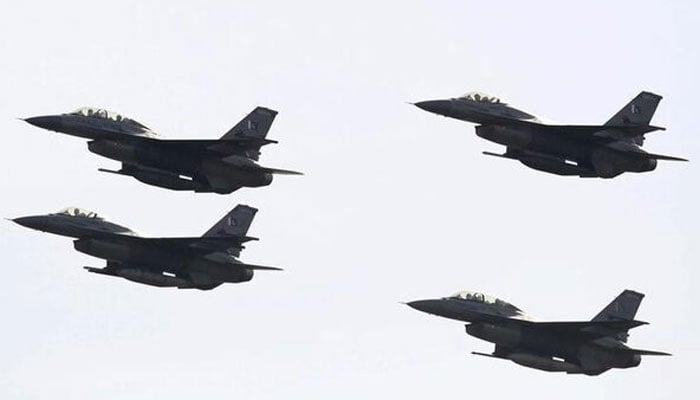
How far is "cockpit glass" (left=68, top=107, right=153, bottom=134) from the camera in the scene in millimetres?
131125

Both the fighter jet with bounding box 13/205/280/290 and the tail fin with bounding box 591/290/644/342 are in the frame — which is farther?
the tail fin with bounding box 591/290/644/342

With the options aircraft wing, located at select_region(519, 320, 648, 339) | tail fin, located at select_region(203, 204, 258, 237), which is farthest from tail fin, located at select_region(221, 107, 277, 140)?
aircraft wing, located at select_region(519, 320, 648, 339)

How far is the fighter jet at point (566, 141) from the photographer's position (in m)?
128

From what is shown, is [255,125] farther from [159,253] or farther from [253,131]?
[159,253]

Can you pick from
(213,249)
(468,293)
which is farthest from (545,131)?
(213,249)

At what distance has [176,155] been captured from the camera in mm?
130250

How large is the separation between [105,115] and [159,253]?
8888 mm

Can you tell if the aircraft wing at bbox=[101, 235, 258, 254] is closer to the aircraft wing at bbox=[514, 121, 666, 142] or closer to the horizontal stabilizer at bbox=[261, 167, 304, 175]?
the horizontal stabilizer at bbox=[261, 167, 304, 175]

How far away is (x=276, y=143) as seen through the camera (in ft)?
414

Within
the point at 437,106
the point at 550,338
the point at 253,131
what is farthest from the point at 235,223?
the point at 550,338

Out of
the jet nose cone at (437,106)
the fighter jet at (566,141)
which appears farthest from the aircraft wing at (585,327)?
the jet nose cone at (437,106)

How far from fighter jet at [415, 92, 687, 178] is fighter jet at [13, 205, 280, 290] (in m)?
15.6

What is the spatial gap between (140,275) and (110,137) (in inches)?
332

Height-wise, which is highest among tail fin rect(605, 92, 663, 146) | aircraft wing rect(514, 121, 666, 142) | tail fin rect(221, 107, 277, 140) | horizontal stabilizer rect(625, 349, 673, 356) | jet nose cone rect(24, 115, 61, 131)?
tail fin rect(605, 92, 663, 146)
